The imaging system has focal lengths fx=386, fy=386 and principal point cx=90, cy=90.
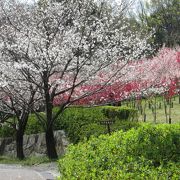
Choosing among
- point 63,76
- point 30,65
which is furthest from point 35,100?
point 30,65

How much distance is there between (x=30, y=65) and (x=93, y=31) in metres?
2.18

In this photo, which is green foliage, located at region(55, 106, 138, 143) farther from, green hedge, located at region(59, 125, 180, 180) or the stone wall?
green hedge, located at region(59, 125, 180, 180)

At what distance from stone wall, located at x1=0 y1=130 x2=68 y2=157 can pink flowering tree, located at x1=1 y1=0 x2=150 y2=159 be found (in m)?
1.38

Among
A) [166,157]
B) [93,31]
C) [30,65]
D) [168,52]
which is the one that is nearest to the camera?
[166,157]

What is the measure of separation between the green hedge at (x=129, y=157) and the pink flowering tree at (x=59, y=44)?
4854 mm

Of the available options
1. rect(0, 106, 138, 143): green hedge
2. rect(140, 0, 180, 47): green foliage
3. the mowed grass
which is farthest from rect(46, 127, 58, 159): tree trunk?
rect(140, 0, 180, 47): green foliage

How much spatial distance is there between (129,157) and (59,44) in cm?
653

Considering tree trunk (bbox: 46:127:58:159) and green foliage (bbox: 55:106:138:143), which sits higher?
green foliage (bbox: 55:106:138:143)

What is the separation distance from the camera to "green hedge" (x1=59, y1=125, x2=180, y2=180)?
4109mm

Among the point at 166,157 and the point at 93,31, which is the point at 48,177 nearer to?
the point at 166,157

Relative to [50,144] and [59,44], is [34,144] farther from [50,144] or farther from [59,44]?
[59,44]

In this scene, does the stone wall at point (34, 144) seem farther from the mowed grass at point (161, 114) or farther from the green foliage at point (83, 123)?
the mowed grass at point (161, 114)

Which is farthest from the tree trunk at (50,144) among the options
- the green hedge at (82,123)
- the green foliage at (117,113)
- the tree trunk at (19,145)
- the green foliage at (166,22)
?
the green foliage at (166,22)

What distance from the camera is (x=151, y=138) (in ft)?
19.3
